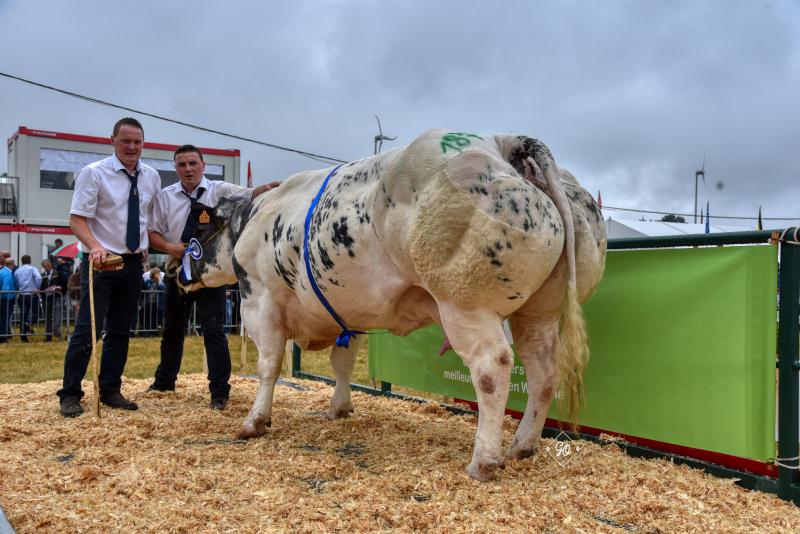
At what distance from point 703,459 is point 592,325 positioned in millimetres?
1032

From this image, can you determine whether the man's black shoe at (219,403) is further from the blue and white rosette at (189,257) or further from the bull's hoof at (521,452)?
the bull's hoof at (521,452)

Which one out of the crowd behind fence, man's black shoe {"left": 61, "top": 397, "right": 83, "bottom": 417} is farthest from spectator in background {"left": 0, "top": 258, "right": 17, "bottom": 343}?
man's black shoe {"left": 61, "top": 397, "right": 83, "bottom": 417}

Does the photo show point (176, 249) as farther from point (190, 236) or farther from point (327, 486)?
point (327, 486)

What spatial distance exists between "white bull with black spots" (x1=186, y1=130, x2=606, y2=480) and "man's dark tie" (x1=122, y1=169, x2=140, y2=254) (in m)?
1.55

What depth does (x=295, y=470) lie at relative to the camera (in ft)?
11.8

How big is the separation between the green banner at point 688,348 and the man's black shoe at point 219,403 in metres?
2.71

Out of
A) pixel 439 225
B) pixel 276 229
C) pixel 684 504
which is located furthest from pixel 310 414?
pixel 684 504

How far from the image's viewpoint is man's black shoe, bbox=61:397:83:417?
197 inches

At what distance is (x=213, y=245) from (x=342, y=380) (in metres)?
1.50

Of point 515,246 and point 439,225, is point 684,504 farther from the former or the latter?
point 439,225

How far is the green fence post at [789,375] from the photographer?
10.5 feet

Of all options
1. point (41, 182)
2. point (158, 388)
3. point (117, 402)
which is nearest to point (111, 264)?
point (117, 402)

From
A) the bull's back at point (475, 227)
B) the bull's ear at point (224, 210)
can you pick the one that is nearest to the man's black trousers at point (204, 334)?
the bull's ear at point (224, 210)

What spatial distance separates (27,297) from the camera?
44.9 ft
